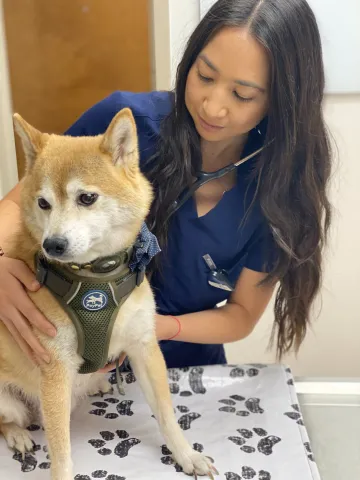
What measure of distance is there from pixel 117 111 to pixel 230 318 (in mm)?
500

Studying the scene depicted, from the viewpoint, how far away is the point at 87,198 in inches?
29.1

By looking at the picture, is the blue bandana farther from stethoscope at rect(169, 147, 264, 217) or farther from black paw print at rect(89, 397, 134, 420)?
black paw print at rect(89, 397, 134, 420)

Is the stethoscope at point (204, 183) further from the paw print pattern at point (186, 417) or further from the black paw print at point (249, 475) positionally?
the black paw print at point (249, 475)

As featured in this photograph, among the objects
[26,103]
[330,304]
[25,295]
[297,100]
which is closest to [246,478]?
[25,295]

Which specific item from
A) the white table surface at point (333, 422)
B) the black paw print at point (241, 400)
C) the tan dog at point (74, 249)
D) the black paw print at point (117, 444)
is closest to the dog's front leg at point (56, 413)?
the tan dog at point (74, 249)

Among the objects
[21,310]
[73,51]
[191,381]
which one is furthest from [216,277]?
[73,51]

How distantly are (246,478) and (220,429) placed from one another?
0.13 m

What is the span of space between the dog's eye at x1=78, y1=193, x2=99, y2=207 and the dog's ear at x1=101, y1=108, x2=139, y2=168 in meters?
0.06

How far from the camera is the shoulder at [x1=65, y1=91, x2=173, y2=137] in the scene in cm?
103

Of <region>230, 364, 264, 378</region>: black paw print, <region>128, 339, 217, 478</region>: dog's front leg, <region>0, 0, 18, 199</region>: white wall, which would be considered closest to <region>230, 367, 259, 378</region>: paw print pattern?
<region>230, 364, 264, 378</region>: black paw print

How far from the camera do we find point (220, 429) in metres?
0.94

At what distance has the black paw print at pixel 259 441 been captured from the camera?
0.89 m

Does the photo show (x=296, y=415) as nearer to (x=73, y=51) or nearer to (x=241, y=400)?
(x=241, y=400)

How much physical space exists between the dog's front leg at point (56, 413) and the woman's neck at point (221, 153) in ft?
1.67
